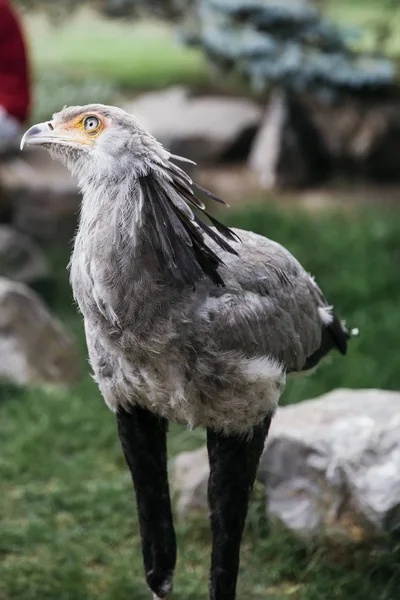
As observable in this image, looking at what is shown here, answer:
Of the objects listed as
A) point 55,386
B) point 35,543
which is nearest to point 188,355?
point 35,543

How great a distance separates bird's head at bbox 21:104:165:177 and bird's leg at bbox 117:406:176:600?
689mm

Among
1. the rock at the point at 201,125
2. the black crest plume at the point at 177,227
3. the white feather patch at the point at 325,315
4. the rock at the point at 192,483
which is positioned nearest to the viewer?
the black crest plume at the point at 177,227

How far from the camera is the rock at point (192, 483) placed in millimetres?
3713

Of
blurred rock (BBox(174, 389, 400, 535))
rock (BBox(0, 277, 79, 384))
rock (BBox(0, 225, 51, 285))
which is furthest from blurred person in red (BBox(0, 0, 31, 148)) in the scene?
blurred rock (BBox(174, 389, 400, 535))

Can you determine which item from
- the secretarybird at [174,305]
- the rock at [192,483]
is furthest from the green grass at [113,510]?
the secretarybird at [174,305]

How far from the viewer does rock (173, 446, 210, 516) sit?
3713mm

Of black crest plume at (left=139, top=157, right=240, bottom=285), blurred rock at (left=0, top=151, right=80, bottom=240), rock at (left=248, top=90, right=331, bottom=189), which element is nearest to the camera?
black crest plume at (left=139, top=157, right=240, bottom=285)

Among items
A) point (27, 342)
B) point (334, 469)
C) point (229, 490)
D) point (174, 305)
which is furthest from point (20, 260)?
point (174, 305)

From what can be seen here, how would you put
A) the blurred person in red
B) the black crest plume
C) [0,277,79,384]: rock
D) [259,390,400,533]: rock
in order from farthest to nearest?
the blurred person in red
[0,277,79,384]: rock
[259,390,400,533]: rock
the black crest plume

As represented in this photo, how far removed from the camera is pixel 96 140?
2195 millimetres

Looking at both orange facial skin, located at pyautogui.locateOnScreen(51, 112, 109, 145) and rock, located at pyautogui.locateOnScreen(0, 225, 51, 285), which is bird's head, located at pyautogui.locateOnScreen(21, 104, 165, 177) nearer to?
orange facial skin, located at pyautogui.locateOnScreen(51, 112, 109, 145)

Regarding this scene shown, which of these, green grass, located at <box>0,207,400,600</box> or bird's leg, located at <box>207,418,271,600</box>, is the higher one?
bird's leg, located at <box>207,418,271,600</box>

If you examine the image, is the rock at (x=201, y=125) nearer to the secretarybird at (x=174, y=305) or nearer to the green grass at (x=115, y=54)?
the green grass at (x=115, y=54)

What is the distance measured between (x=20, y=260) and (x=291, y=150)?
2884 millimetres
